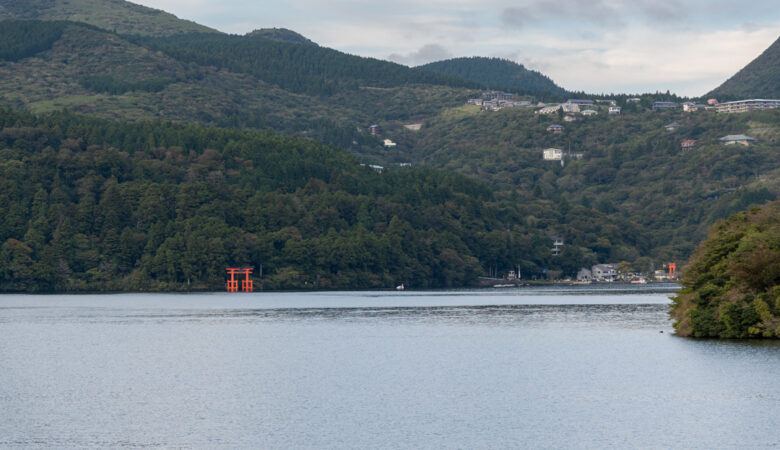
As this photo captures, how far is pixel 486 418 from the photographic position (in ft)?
170

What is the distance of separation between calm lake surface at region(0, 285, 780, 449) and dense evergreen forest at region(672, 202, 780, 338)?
223cm

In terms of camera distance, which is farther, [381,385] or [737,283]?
[737,283]

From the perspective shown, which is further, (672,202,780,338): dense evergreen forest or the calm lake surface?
(672,202,780,338): dense evergreen forest

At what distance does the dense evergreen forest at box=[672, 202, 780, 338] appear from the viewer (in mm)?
79500

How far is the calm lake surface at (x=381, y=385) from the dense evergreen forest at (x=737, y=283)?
2225 millimetres

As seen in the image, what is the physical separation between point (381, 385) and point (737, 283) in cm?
3390

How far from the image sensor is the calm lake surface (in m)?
47.8

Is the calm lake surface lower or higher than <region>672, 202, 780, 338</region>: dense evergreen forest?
lower

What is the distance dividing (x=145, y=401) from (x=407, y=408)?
15.3 m

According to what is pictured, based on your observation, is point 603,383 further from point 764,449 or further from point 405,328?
point 405,328

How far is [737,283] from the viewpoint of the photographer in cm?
8138

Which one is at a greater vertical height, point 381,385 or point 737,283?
point 737,283

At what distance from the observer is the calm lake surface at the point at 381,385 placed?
47844 millimetres

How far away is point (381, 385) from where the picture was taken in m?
64.0
